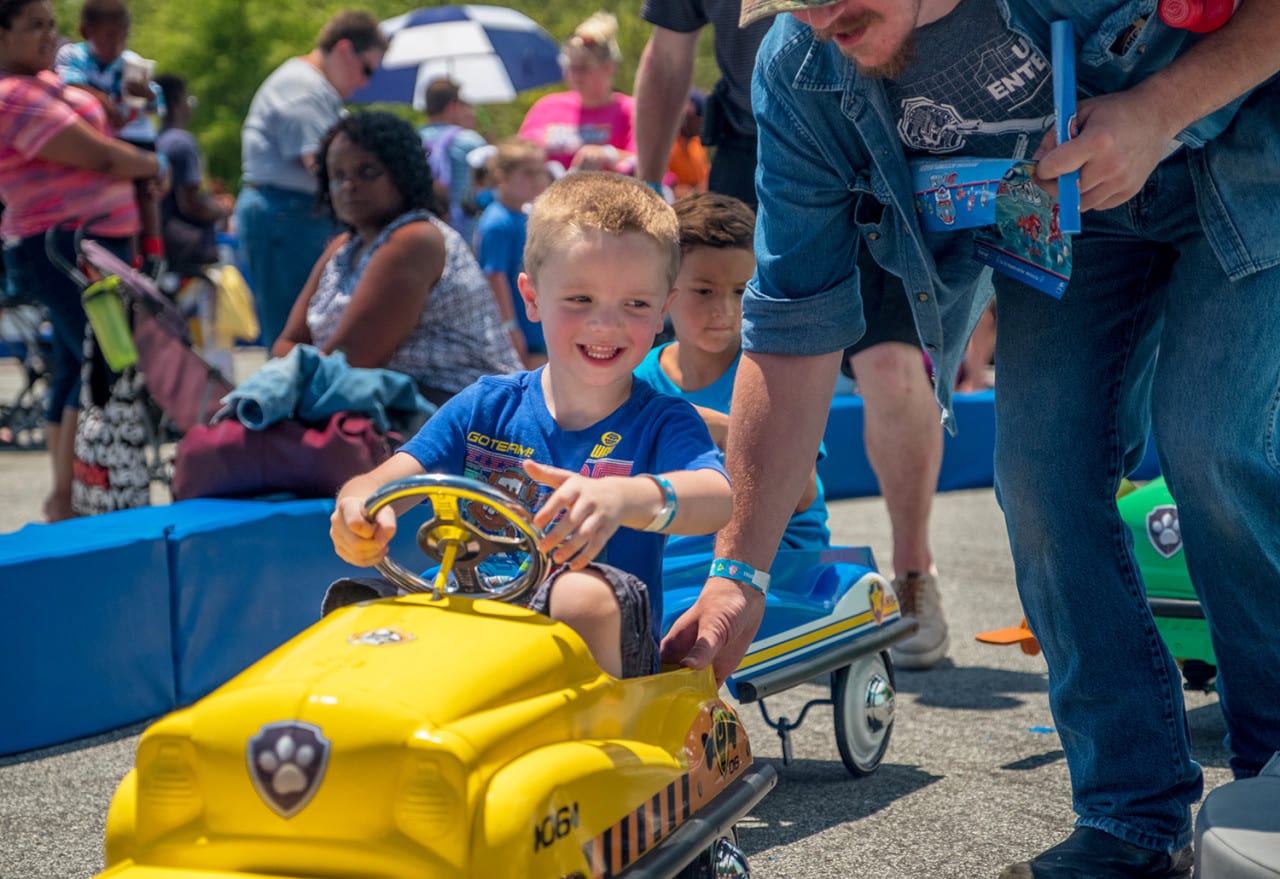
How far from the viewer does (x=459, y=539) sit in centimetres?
210

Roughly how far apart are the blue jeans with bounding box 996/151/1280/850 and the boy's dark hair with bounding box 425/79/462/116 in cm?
759

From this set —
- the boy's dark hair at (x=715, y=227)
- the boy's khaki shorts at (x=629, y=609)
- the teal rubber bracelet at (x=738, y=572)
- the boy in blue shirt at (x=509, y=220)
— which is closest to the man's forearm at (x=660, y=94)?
the boy's dark hair at (x=715, y=227)

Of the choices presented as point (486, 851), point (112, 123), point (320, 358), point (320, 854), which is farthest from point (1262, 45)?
point (112, 123)

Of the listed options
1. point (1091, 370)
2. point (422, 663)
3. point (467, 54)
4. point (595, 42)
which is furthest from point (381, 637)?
point (467, 54)

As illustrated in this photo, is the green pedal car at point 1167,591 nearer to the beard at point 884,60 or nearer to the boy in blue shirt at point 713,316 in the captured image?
the boy in blue shirt at point 713,316

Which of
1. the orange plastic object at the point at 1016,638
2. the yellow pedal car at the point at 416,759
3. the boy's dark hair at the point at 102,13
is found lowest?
the orange plastic object at the point at 1016,638

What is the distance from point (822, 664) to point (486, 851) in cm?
152

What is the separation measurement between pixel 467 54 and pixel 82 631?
31.1 feet

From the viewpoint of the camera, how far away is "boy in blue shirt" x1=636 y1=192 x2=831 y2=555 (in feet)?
11.4

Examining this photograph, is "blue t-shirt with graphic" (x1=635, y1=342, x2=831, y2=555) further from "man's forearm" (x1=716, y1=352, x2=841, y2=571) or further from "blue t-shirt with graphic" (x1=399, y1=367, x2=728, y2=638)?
"blue t-shirt with graphic" (x1=399, y1=367, x2=728, y2=638)

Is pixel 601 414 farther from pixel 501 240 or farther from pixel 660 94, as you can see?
pixel 501 240

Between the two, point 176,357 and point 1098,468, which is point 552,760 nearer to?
point 1098,468

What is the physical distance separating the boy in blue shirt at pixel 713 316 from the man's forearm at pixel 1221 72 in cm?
138

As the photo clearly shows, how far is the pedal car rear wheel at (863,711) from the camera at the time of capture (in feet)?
10.6
